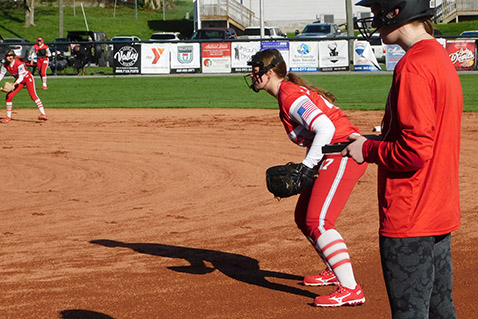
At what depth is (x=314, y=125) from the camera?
17.2 ft

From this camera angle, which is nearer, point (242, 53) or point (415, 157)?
point (415, 157)

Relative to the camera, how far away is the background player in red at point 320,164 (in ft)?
17.4

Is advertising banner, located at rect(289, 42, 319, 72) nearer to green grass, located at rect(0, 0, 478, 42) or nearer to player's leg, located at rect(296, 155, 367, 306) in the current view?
green grass, located at rect(0, 0, 478, 42)

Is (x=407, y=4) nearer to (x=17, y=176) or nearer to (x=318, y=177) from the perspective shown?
(x=318, y=177)

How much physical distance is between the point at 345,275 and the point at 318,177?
77 cm

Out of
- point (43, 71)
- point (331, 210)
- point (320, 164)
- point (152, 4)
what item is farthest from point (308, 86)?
point (152, 4)

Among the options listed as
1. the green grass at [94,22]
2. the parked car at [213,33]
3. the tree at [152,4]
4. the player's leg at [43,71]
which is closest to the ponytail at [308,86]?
the player's leg at [43,71]

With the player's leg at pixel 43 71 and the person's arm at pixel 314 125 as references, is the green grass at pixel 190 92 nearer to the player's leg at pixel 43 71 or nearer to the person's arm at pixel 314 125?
the player's leg at pixel 43 71

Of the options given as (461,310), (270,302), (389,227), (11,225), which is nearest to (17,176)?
(11,225)

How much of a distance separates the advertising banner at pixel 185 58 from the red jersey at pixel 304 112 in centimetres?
2895

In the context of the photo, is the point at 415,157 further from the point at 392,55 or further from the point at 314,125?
the point at 392,55

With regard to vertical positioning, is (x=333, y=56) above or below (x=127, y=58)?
below

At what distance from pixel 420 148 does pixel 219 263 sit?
3913 millimetres

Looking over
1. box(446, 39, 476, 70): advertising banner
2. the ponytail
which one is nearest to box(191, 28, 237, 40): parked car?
box(446, 39, 476, 70): advertising banner
